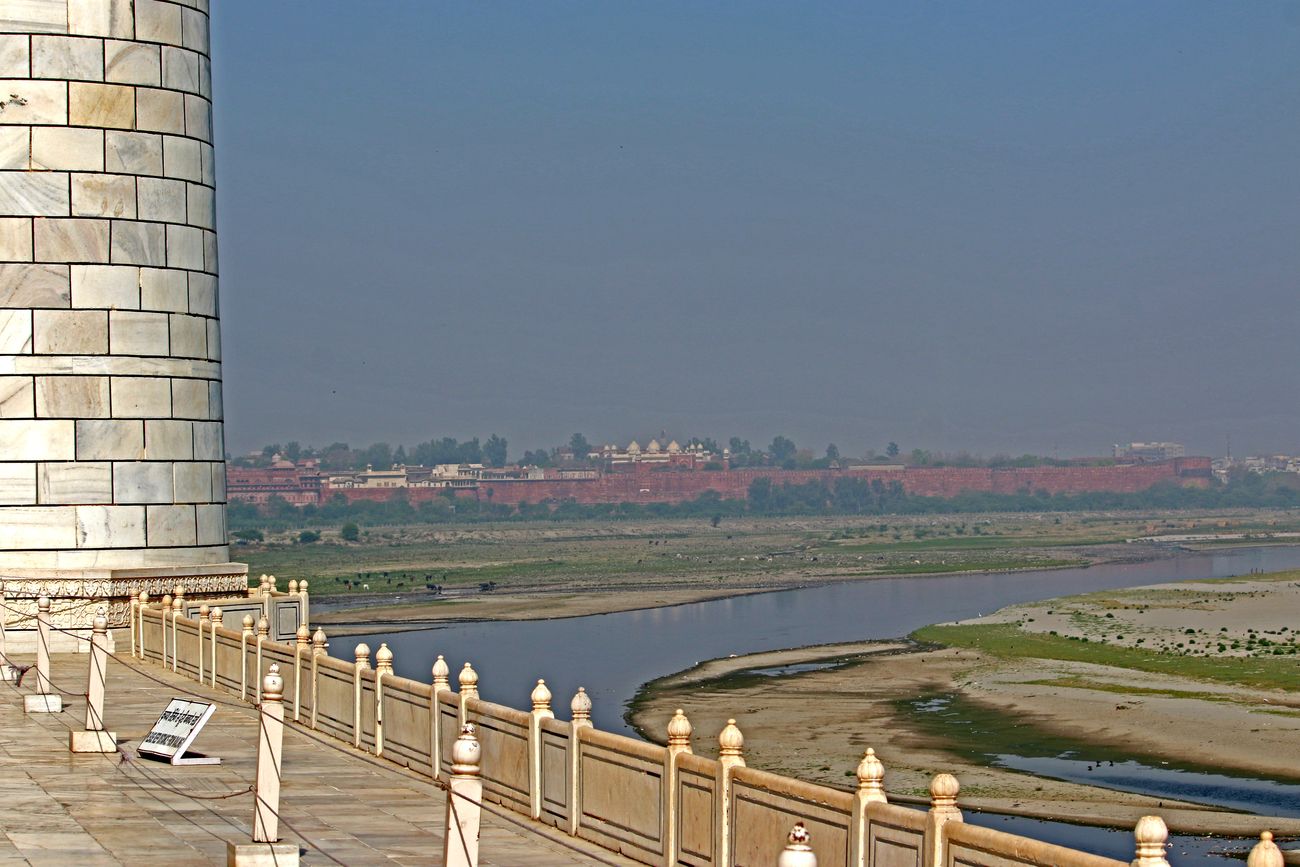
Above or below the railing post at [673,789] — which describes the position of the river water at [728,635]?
below

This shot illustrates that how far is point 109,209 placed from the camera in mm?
26531

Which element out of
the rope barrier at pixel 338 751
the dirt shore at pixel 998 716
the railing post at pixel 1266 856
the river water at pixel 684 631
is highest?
the railing post at pixel 1266 856

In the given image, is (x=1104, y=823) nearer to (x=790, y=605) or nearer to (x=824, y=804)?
(x=824, y=804)

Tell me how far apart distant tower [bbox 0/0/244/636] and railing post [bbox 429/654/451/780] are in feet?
37.9

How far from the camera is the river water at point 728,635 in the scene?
38.3m

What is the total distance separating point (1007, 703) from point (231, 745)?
81.9 feet

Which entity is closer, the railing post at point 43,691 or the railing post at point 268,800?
the railing post at point 268,800

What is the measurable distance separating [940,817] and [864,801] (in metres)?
0.75

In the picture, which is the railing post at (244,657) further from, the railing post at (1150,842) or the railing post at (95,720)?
the railing post at (1150,842)

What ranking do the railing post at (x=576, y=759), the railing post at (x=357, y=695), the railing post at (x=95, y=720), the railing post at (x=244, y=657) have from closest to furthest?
the railing post at (x=576, y=759) < the railing post at (x=95, y=720) < the railing post at (x=357, y=695) < the railing post at (x=244, y=657)

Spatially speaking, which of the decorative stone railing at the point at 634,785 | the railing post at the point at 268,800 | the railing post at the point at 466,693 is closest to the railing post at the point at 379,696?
the decorative stone railing at the point at 634,785

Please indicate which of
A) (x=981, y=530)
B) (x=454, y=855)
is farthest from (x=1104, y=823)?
(x=981, y=530)

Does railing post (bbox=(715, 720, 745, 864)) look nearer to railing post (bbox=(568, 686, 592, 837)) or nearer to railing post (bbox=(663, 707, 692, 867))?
railing post (bbox=(663, 707, 692, 867))

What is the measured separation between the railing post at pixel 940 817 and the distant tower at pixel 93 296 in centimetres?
1891
